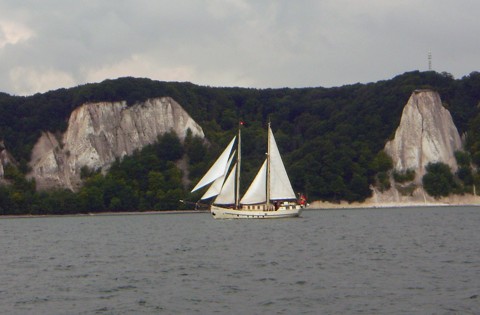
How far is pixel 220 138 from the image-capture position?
132000 millimetres

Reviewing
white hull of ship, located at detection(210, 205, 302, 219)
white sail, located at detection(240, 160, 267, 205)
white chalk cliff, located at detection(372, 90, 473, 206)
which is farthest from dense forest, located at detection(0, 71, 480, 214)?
white sail, located at detection(240, 160, 267, 205)

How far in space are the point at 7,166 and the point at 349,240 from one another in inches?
2916

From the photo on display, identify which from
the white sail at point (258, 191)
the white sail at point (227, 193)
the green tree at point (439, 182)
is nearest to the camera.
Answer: the white sail at point (258, 191)

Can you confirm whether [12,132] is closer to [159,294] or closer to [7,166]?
[7,166]

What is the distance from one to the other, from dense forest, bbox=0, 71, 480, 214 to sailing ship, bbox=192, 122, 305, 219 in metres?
32.1

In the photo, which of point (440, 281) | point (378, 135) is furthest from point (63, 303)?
point (378, 135)

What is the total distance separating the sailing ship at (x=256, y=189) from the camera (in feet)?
253

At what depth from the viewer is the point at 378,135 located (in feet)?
410

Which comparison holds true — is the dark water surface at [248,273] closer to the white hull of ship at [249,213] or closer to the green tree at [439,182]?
the white hull of ship at [249,213]

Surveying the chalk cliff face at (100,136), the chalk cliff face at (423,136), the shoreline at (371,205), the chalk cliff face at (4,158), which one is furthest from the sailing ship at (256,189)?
the chalk cliff face at (4,158)

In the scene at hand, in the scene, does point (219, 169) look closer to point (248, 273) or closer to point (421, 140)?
point (248, 273)

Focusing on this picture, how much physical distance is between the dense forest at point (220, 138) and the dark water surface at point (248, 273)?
53444 mm

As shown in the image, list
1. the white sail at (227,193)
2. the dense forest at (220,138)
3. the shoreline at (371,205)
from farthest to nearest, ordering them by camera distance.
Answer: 1. the shoreline at (371,205)
2. the dense forest at (220,138)
3. the white sail at (227,193)

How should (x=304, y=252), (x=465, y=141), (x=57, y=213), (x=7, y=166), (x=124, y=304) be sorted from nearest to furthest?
(x=124, y=304)
(x=304, y=252)
(x=57, y=213)
(x=7, y=166)
(x=465, y=141)
